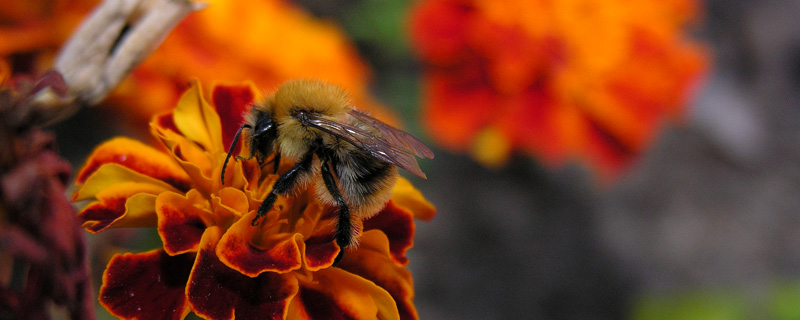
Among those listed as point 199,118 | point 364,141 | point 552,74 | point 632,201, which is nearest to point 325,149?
point 364,141

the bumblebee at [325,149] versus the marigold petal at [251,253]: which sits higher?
the bumblebee at [325,149]

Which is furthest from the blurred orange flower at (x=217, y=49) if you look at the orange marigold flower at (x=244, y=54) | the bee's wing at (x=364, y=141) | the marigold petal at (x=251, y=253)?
the marigold petal at (x=251, y=253)

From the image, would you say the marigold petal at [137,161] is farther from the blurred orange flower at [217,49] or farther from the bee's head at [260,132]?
the blurred orange flower at [217,49]

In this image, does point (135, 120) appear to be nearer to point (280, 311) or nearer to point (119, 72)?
point (119, 72)

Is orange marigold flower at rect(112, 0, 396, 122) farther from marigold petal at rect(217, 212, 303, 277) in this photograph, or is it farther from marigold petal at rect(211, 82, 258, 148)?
marigold petal at rect(217, 212, 303, 277)

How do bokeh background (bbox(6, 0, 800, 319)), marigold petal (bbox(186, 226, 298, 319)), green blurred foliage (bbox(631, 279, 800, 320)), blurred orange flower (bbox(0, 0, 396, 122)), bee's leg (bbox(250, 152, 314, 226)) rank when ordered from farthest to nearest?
green blurred foliage (bbox(631, 279, 800, 320)) → bokeh background (bbox(6, 0, 800, 319)) → blurred orange flower (bbox(0, 0, 396, 122)) → bee's leg (bbox(250, 152, 314, 226)) → marigold petal (bbox(186, 226, 298, 319))

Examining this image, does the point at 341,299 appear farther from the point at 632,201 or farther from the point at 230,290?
the point at 632,201

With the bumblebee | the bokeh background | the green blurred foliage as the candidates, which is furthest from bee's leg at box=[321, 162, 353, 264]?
the green blurred foliage
